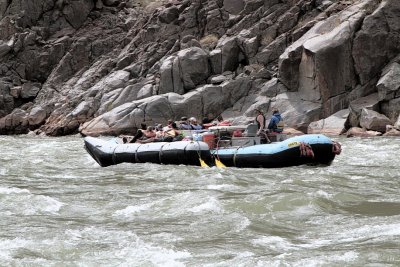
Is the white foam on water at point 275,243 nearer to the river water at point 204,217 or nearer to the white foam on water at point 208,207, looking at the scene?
the river water at point 204,217

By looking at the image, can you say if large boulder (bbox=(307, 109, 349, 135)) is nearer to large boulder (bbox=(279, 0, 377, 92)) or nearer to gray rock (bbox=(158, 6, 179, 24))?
large boulder (bbox=(279, 0, 377, 92))

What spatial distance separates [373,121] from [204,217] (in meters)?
20.4

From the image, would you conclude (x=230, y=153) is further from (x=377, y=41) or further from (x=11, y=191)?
(x=377, y=41)

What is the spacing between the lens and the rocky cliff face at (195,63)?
31.7 m

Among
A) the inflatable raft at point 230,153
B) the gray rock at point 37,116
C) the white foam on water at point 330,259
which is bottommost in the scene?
the gray rock at point 37,116

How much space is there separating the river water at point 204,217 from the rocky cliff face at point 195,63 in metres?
16.3

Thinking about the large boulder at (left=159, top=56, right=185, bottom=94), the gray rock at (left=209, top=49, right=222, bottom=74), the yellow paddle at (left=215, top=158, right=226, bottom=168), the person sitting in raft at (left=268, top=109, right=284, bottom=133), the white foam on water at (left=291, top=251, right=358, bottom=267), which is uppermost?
the gray rock at (left=209, top=49, right=222, bottom=74)

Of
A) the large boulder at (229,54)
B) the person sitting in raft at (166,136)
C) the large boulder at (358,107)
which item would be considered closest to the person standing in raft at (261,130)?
the person sitting in raft at (166,136)

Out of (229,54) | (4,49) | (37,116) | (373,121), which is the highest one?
(4,49)

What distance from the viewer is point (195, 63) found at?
37469mm

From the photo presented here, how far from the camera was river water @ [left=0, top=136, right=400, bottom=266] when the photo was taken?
22.7 ft

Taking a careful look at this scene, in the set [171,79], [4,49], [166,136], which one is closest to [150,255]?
[166,136]

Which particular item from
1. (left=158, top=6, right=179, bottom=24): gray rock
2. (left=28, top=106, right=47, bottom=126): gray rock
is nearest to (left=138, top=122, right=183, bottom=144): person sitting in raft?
(left=28, top=106, right=47, bottom=126): gray rock

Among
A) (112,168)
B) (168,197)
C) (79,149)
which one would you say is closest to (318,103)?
(79,149)
